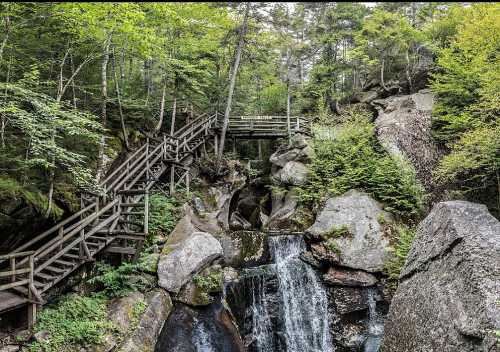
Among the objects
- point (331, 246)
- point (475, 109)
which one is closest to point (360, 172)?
point (331, 246)

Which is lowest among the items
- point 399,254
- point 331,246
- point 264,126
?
point 399,254

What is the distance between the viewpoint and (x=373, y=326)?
36.0 feet

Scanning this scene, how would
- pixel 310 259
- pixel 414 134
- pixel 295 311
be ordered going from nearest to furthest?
pixel 295 311 < pixel 310 259 < pixel 414 134

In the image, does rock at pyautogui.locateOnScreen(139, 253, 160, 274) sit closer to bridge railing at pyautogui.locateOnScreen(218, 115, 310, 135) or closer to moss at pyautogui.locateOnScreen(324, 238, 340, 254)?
moss at pyautogui.locateOnScreen(324, 238, 340, 254)

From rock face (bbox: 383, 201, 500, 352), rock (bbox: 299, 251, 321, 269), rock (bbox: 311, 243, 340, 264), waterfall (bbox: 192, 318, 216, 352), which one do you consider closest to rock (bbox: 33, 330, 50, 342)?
waterfall (bbox: 192, 318, 216, 352)

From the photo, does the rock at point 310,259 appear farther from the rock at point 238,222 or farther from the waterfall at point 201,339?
the rock at point 238,222

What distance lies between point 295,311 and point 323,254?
2.23 m

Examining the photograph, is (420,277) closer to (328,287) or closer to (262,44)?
(328,287)

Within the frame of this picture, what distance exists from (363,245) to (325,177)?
424 cm

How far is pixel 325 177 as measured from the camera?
51.4ft

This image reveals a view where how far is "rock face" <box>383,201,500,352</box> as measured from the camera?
245 inches

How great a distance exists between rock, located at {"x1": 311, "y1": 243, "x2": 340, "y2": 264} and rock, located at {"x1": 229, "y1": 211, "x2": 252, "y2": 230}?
6.58 metres

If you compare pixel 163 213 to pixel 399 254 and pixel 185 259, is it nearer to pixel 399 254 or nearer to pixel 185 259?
pixel 185 259

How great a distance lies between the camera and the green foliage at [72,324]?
783cm
